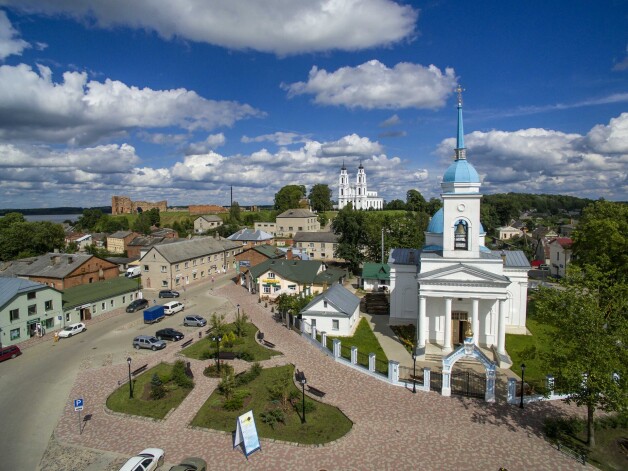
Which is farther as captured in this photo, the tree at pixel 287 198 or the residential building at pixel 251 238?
the tree at pixel 287 198

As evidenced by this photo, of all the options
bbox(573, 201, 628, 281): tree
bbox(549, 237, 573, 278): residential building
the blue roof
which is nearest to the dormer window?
the blue roof

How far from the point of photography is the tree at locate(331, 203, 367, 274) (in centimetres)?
5462

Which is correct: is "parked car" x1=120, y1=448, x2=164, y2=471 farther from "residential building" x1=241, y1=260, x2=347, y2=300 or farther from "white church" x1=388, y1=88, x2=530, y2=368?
"residential building" x1=241, y1=260, x2=347, y2=300

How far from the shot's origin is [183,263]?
51.1m

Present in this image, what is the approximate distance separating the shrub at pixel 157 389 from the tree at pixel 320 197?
10534cm

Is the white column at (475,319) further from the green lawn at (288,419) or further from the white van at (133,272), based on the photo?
the white van at (133,272)

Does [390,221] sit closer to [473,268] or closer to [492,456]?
[473,268]

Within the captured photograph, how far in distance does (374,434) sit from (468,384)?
6761 millimetres

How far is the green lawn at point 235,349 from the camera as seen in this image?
85.5 feet

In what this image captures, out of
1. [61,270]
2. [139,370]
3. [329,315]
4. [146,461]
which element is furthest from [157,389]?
[61,270]

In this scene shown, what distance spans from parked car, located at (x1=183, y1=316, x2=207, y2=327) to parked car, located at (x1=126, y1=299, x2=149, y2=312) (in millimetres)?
8069

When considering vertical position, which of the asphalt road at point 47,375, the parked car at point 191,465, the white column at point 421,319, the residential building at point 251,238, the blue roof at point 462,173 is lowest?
the asphalt road at point 47,375

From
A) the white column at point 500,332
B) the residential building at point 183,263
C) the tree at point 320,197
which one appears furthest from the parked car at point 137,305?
the tree at point 320,197

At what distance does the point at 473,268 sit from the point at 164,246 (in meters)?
38.9
